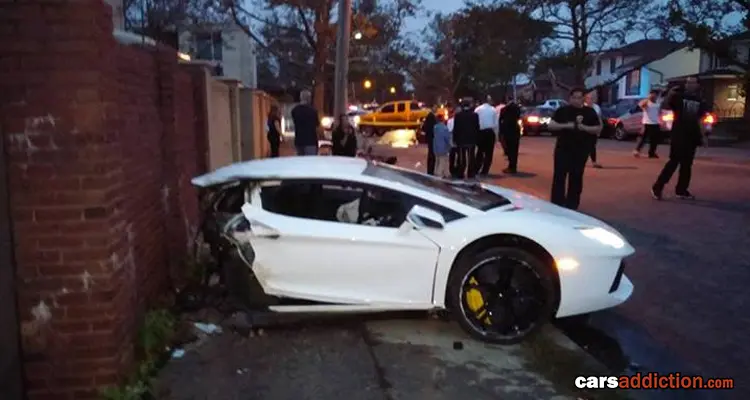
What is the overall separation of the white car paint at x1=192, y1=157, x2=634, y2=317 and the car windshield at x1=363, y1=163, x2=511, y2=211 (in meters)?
0.18

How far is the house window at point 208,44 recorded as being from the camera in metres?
46.3

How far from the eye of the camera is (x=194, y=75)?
27.2 ft

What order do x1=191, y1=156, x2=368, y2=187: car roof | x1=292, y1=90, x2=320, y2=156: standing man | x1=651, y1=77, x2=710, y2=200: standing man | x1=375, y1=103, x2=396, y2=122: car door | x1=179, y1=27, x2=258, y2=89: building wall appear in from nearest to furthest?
x1=191, y1=156, x2=368, y2=187: car roof < x1=651, y1=77, x2=710, y2=200: standing man < x1=292, y1=90, x2=320, y2=156: standing man < x1=375, y1=103, x2=396, y2=122: car door < x1=179, y1=27, x2=258, y2=89: building wall

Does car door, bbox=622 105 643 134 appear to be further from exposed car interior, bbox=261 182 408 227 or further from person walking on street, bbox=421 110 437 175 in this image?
exposed car interior, bbox=261 182 408 227

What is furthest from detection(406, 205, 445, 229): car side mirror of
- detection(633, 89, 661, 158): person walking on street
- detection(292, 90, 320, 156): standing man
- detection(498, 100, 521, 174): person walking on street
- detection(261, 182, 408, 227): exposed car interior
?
detection(633, 89, 661, 158): person walking on street

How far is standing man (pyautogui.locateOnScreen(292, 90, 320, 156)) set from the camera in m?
12.7

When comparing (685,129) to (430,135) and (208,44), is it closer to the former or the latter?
(430,135)

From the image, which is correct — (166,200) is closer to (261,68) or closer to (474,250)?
(474,250)

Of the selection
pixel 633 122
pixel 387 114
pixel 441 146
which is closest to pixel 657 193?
pixel 441 146

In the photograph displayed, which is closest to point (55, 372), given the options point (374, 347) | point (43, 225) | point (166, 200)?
point (43, 225)

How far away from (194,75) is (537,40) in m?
41.1

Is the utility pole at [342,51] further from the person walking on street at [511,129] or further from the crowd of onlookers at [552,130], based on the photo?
the person walking on street at [511,129]

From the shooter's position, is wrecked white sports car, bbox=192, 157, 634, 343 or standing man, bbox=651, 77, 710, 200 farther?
standing man, bbox=651, 77, 710, 200

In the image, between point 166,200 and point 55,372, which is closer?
point 55,372
